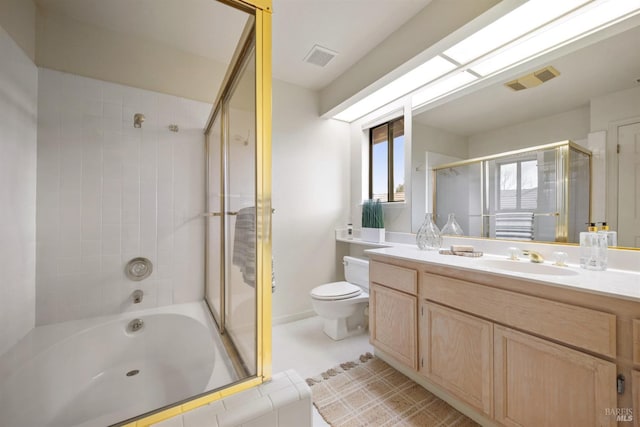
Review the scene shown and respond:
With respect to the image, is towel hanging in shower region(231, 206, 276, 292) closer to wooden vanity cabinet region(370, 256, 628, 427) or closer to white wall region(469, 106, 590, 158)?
wooden vanity cabinet region(370, 256, 628, 427)

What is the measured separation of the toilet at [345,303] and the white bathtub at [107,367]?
91 centimetres

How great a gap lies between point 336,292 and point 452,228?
1.09 metres

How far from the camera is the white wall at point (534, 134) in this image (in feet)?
4.40

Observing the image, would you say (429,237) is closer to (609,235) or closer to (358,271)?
(358,271)

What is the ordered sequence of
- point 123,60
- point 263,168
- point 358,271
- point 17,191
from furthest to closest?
point 358,271 → point 123,60 → point 17,191 → point 263,168

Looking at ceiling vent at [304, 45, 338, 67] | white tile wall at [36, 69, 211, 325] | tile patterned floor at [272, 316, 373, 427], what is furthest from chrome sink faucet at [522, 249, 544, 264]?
white tile wall at [36, 69, 211, 325]

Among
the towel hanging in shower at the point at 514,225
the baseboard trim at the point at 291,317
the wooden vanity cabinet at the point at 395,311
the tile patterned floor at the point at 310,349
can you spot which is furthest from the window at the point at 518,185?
the baseboard trim at the point at 291,317

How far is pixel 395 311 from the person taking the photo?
1.67 m

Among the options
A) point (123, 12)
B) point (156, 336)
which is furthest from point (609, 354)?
point (123, 12)

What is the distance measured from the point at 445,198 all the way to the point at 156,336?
2.37 m

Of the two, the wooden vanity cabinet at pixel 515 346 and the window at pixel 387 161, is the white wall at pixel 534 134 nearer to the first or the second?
the window at pixel 387 161

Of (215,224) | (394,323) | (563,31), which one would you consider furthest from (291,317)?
(563,31)

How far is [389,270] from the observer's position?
5.67 feet

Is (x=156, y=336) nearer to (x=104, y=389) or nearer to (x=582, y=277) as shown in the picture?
(x=104, y=389)
